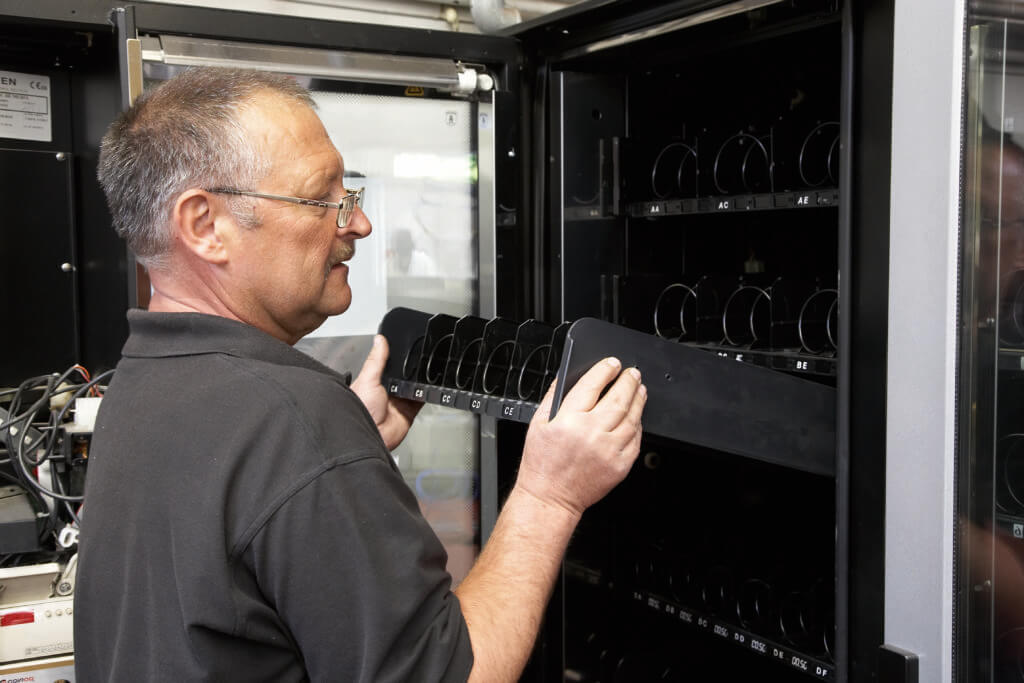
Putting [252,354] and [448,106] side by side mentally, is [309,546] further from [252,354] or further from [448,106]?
[448,106]

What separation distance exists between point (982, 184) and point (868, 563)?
64 centimetres

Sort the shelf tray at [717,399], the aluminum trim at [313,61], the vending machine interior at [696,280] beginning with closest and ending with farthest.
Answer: the shelf tray at [717,399], the aluminum trim at [313,61], the vending machine interior at [696,280]

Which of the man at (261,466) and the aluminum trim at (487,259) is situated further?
the aluminum trim at (487,259)

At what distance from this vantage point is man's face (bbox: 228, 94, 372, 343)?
47.0 inches

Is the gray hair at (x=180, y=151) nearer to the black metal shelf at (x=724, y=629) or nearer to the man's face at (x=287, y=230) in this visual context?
the man's face at (x=287, y=230)

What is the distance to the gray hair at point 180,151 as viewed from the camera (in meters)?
1.17

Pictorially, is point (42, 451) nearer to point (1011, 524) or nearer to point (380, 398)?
point (380, 398)

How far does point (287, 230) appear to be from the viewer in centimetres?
122

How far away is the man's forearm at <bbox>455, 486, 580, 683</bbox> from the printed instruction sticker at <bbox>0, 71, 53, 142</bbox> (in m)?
1.61

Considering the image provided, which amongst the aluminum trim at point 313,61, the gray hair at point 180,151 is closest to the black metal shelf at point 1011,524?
the gray hair at point 180,151

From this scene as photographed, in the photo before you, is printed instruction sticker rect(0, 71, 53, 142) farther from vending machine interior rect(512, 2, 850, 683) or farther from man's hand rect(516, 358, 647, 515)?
man's hand rect(516, 358, 647, 515)

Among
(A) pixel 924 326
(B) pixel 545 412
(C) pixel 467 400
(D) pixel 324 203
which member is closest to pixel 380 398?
(C) pixel 467 400

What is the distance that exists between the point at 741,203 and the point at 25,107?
1.65 meters

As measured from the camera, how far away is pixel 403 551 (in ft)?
3.45
